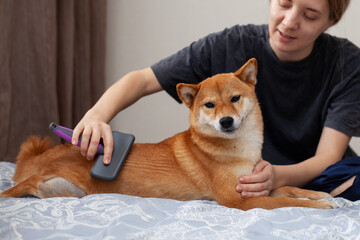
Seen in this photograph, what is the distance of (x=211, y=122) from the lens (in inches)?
45.4

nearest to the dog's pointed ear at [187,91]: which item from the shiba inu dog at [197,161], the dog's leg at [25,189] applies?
the shiba inu dog at [197,161]

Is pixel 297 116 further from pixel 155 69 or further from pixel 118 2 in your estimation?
pixel 118 2

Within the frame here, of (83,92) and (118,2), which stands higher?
(118,2)

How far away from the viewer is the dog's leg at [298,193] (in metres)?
1.17

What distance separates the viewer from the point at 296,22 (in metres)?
1.28

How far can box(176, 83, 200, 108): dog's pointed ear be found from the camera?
1.21m

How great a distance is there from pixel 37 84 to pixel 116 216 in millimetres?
1349

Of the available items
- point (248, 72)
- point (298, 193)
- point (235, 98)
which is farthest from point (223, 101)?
point (298, 193)

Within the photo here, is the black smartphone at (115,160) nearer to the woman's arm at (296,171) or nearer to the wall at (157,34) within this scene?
the woman's arm at (296,171)

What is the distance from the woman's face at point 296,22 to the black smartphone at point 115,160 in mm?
676

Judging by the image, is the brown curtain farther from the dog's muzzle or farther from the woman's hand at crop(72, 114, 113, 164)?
the dog's muzzle

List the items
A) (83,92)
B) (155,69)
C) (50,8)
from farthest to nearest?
(83,92) < (50,8) < (155,69)

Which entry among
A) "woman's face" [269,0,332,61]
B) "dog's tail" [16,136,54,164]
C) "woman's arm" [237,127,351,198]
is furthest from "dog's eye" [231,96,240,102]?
"dog's tail" [16,136,54,164]

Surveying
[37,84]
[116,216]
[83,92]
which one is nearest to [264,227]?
[116,216]
